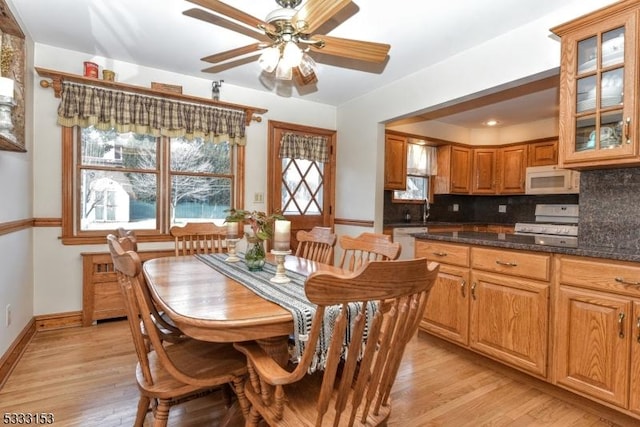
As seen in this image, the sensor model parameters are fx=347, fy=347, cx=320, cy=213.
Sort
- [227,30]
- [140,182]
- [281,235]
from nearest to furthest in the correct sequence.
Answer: [281,235]
[227,30]
[140,182]

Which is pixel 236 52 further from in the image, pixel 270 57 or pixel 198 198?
pixel 198 198

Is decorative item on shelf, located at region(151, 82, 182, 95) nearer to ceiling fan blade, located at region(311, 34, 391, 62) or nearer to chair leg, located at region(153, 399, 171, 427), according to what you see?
ceiling fan blade, located at region(311, 34, 391, 62)

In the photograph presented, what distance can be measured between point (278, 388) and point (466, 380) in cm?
174

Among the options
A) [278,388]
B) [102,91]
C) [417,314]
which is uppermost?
[102,91]

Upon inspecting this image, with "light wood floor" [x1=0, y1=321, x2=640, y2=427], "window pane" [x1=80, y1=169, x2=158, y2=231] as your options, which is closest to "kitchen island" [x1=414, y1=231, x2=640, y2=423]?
"light wood floor" [x1=0, y1=321, x2=640, y2=427]

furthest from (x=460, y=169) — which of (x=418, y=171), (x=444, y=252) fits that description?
(x=444, y=252)

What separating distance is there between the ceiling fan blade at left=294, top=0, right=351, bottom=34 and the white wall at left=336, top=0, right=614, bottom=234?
1.51 metres

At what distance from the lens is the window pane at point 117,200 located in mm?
3203

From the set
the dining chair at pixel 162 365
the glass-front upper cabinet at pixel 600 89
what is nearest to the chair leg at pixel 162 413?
the dining chair at pixel 162 365

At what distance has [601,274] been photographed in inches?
72.6

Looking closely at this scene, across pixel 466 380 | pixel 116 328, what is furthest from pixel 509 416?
pixel 116 328

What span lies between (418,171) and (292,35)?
3.79 metres

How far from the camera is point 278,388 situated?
1.04 m

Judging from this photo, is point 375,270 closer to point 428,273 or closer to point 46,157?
point 428,273
